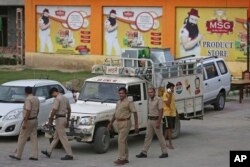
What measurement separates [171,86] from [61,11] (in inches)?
943

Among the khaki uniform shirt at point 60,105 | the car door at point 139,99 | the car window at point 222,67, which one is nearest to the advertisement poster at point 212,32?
the car window at point 222,67

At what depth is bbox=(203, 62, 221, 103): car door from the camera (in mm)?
24094

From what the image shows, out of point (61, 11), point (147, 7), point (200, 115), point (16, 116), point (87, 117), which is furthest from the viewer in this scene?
point (61, 11)

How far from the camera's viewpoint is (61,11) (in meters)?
40.0

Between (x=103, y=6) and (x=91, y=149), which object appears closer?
(x=91, y=149)

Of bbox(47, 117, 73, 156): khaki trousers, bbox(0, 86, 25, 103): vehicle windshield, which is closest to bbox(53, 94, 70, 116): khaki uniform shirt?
bbox(47, 117, 73, 156): khaki trousers

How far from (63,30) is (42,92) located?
20.8 meters

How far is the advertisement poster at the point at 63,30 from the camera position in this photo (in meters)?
39.0

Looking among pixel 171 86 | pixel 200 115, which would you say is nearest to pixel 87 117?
pixel 171 86

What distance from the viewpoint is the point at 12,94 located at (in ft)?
62.7

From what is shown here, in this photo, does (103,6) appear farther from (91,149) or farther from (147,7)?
(91,149)

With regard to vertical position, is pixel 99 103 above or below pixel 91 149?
above

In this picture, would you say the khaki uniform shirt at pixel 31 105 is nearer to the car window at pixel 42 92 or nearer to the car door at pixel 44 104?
the car door at pixel 44 104

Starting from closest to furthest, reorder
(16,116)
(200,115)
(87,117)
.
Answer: (87,117) < (16,116) < (200,115)
